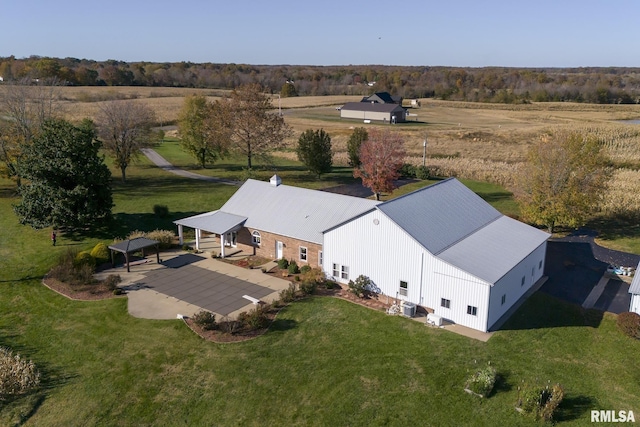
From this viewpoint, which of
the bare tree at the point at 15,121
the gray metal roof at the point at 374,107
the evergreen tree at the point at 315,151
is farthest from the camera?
the gray metal roof at the point at 374,107

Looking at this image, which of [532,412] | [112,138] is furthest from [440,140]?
[532,412]

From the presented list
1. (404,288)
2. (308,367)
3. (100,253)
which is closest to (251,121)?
(100,253)

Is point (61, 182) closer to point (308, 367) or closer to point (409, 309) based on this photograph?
point (308, 367)

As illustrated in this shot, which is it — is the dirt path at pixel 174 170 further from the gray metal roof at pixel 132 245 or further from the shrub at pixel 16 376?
the shrub at pixel 16 376

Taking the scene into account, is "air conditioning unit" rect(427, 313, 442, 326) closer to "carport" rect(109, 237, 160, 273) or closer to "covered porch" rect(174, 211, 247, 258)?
"covered porch" rect(174, 211, 247, 258)

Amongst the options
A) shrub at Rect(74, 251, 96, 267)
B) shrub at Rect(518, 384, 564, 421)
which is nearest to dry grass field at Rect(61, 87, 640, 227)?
shrub at Rect(518, 384, 564, 421)

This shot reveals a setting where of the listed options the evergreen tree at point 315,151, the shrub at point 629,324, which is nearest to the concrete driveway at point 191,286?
the shrub at point 629,324

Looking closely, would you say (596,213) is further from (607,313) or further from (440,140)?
(440,140)
